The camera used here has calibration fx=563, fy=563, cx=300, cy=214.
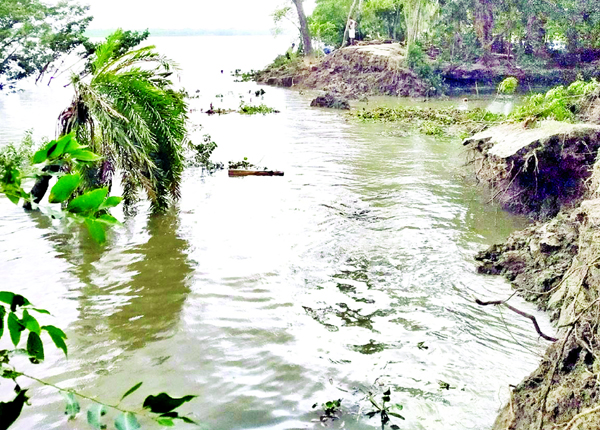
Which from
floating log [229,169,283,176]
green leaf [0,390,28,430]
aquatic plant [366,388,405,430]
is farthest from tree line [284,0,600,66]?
green leaf [0,390,28,430]

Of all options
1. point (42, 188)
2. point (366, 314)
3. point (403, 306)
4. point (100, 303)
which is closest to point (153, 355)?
point (100, 303)

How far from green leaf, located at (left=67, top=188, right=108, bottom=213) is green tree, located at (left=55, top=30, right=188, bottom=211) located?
835 centimetres

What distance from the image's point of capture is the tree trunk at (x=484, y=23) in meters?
31.7

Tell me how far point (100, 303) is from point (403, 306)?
379 centimetres

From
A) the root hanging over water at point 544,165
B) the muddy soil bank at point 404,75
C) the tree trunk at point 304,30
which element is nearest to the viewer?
the root hanging over water at point 544,165

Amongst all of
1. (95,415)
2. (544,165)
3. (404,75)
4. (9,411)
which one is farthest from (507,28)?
(9,411)

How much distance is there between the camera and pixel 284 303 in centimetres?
714

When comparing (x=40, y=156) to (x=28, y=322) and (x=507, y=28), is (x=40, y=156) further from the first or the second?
(x=507, y=28)

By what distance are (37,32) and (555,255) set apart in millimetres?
25860

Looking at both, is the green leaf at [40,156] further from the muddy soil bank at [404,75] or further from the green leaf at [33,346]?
the muddy soil bank at [404,75]

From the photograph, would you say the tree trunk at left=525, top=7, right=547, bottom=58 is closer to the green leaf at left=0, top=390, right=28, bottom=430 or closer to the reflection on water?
→ the reflection on water

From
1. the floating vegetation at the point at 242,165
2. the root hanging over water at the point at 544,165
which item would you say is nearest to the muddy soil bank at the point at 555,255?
the root hanging over water at the point at 544,165

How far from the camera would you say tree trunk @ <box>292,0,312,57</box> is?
40125 millimetres

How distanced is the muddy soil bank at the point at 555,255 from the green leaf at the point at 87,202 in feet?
8.46
